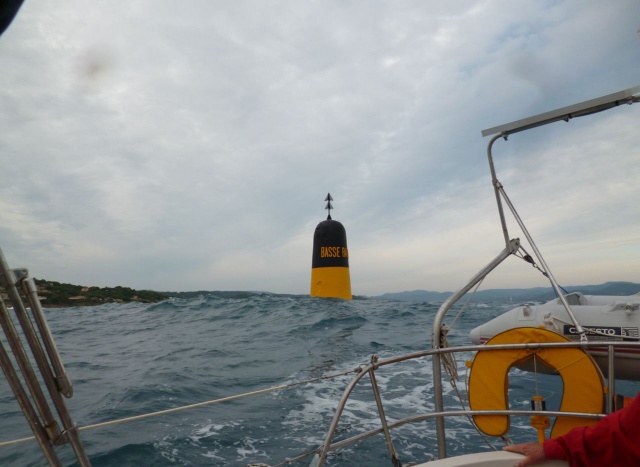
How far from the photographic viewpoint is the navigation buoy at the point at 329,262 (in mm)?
16453

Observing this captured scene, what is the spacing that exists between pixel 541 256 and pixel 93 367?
31.1 ft

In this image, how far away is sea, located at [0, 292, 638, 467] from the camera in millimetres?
4586

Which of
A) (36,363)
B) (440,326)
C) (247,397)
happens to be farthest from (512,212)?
(247,397)

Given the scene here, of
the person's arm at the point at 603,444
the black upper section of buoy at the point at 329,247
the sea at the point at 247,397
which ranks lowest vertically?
the sea at the point at 247,397

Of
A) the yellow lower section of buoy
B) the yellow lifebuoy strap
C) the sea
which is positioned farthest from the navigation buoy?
the yellow lifebuoy strap

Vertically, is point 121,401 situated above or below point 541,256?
below

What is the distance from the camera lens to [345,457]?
445 centimetres

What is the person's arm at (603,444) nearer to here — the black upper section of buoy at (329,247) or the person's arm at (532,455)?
the person's arm at (532,455)

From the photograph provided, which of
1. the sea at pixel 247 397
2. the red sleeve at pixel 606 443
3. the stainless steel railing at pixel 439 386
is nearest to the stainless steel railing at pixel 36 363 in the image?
the sea at pixel 247 397

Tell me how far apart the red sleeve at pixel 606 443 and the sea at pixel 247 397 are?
156 centimetres

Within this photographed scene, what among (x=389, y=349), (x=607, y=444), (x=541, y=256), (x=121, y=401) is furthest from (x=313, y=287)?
(x=607, y=444)

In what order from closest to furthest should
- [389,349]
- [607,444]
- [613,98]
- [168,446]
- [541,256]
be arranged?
[607,444] → [613,98] → [541,256] → [168,446] → [389,349]

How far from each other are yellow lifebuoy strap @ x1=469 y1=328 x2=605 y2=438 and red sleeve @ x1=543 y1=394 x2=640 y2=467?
1.09 m

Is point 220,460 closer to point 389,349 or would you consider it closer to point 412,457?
point 412,457
